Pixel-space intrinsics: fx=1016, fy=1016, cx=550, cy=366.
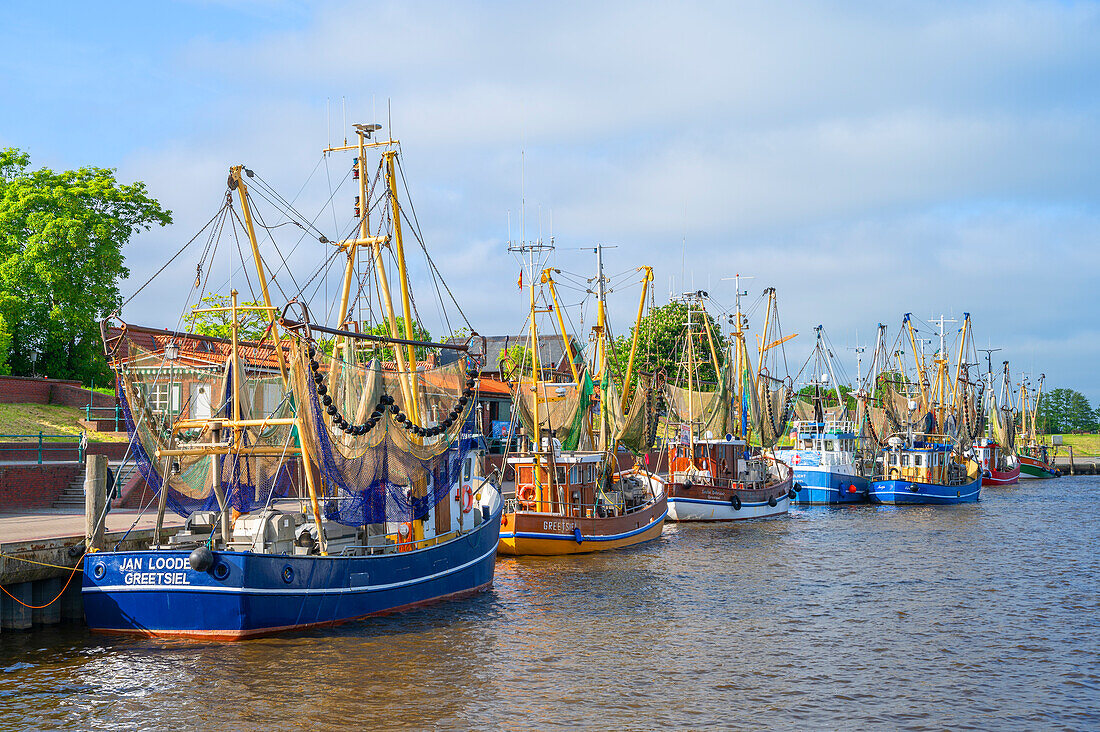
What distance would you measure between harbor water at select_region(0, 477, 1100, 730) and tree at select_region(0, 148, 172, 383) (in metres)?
30.4

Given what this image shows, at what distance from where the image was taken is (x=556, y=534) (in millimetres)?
36594

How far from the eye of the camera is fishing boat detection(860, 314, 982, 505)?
65625 mm

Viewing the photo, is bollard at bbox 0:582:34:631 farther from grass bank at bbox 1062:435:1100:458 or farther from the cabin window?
grass bank at bbox 1062:435:1100:458

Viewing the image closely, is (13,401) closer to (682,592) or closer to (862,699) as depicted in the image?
(682,592)

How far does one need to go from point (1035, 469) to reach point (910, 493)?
5210 centimetres

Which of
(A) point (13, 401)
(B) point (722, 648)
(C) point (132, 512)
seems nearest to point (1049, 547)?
(B) point (722, 648)

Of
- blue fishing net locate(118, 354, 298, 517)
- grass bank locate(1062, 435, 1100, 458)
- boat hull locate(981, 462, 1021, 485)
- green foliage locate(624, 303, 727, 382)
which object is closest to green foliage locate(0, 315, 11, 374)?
blue fishing net locate(118, 354, 298, 517)

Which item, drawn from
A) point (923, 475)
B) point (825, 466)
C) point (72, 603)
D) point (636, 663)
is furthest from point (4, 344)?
point (923, 475)

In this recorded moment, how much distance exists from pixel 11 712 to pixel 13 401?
1211 inches

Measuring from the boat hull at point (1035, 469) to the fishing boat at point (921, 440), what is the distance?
28.9 m

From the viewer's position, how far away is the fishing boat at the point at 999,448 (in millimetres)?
91375

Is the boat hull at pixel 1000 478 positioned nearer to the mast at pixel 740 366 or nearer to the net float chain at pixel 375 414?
the mast at pixel 740 366

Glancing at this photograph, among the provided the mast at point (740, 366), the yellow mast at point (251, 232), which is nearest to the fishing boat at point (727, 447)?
the mast at point (740, 366)

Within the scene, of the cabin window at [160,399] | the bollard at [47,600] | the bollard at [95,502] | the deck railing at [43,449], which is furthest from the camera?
the deck railing at [43,449]
